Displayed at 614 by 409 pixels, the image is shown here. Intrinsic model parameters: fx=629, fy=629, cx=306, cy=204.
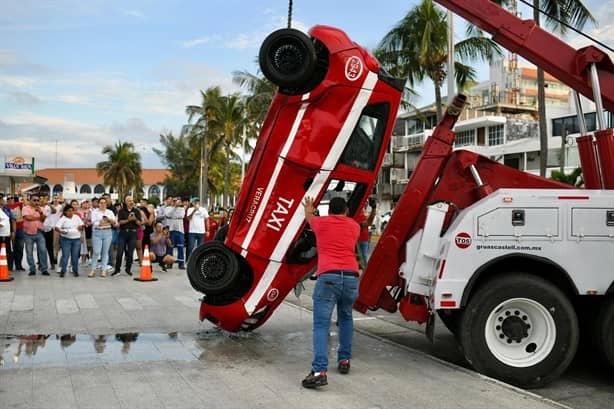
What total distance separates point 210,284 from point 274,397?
6.52ft

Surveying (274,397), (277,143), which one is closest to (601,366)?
(274,397)

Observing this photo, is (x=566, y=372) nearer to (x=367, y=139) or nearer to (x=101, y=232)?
(x=367, y=139)

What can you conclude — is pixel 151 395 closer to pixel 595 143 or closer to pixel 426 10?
pixel 595 143

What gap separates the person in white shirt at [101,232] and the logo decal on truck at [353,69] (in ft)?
29.4

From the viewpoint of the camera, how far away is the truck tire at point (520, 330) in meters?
5.90

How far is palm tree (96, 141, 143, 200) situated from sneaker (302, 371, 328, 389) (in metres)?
70.4

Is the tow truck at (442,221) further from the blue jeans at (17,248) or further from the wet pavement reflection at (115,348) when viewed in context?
the blue jeans at (17,248)

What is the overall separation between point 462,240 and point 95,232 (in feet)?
32.7

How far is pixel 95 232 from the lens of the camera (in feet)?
45.4

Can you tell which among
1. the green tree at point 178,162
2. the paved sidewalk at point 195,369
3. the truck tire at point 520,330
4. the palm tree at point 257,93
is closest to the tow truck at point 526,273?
the truck tire at point 520,330

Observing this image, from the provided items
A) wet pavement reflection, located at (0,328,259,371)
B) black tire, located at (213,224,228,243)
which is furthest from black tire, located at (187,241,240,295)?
wet pavement reflection, located at (0,328,259,371)

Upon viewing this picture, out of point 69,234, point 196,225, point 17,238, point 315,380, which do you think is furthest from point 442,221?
point 17,238

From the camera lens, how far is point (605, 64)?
21.7ft

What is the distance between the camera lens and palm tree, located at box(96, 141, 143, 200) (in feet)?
238
